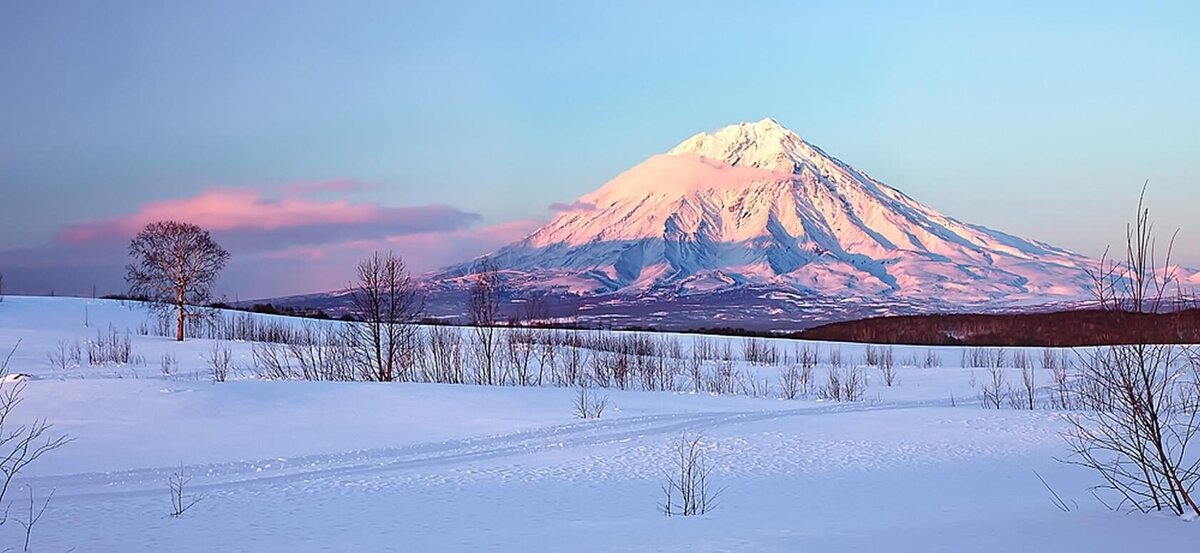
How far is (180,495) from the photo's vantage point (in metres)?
10.1

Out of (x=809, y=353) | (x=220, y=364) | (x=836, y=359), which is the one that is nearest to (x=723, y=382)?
(x=836, y=359)

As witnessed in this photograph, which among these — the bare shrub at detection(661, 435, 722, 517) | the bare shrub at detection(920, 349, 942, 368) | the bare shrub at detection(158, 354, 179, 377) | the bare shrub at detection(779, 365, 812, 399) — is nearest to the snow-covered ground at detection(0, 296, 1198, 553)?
the bare shrub at detection(661, 435, 722, 517)

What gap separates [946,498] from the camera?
10859 mm

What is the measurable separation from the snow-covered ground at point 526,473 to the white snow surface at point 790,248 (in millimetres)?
114041

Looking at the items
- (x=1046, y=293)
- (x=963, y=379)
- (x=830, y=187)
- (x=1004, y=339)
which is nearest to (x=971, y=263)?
(x=1046, y=293)

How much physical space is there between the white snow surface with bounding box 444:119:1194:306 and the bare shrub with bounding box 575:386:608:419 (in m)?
111

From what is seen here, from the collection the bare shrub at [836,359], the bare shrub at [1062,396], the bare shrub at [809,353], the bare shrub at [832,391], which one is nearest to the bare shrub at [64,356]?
the bare shrub at [832,391]

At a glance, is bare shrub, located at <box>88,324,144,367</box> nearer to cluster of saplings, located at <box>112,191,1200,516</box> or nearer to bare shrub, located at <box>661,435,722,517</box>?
cluster of saplings, located at <box>112,191,1200,516</box>

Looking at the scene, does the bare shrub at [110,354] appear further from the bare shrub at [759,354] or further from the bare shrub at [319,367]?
the bare shrub at [759,354]

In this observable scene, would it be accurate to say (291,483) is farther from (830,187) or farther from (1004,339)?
(830,187)

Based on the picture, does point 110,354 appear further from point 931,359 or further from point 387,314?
point 931,359

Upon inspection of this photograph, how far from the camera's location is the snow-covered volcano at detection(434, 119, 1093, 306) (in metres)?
138

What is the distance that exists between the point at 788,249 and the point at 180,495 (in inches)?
5834

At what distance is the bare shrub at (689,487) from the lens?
31.9 feet
